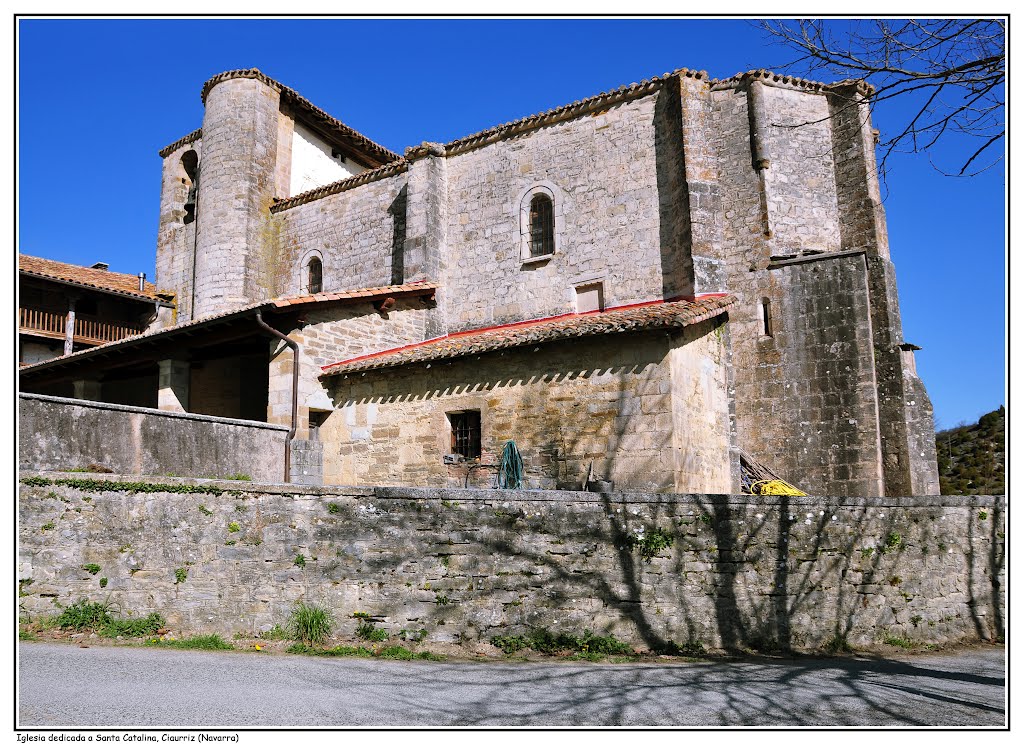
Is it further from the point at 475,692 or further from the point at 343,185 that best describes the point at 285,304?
the point at 475,692

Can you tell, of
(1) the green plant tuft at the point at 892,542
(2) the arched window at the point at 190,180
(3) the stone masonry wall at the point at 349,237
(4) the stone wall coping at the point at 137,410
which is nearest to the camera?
(4) the stone wall coping at the point at 137,410

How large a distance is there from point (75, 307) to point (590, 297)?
17480 millimetres

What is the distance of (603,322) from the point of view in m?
13.1

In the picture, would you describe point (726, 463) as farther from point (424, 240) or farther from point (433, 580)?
point (424, 240)

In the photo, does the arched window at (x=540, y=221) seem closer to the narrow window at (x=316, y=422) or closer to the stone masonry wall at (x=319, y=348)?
the stone masonry wall at (x=319, y=348)

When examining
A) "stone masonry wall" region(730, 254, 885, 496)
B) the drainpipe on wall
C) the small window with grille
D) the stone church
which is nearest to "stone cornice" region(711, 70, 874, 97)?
the stone church

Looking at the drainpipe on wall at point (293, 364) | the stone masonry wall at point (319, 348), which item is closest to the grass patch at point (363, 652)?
the drainpipe on wall at point (293, 364)

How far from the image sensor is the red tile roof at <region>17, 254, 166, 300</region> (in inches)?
948

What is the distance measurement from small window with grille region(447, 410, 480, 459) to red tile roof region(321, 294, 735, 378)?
1.12 meters

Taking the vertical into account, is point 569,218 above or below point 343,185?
below

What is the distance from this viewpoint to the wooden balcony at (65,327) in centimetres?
2350

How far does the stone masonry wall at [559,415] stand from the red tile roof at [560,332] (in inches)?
9.7

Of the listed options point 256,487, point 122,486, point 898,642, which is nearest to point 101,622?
point 122,486

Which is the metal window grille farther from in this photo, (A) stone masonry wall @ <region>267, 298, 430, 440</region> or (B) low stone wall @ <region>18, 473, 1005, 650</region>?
(B) low stone wall @ <region>18, 473, 1005, 650</region>
